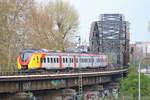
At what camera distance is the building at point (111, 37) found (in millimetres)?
150625

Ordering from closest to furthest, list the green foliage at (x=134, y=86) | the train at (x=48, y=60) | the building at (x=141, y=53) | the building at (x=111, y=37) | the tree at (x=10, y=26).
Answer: the green foliage at (x=134, y=86) → the train at (x=48, y=60) → the building at (x=141, y=53) → the tree at (x=10, y=26) → the building at (x=111, y=37)

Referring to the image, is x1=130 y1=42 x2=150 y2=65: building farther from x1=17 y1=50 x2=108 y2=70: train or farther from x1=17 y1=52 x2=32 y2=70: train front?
x1=17 y1=52 x2=32 y2=70: train front

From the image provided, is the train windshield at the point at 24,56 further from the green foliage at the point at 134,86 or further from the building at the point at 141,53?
the green foliage at the point at 134,86

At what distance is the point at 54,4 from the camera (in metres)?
124

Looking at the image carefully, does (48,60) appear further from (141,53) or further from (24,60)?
(141,53)

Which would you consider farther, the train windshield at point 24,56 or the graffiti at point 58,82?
the train windshield at point 24,56

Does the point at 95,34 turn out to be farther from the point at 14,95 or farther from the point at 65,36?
the point at 14,95

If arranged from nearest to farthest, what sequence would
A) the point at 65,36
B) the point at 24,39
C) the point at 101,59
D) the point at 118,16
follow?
the point at 24,39
the point at 101,59
the point at 65,36
the point at 118,16

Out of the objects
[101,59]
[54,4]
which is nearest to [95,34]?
[54,4]

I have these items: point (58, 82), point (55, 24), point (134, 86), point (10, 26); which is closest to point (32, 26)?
point (10, 26)

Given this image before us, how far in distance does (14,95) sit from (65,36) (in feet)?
186

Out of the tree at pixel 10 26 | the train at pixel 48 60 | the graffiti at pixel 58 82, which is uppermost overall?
the tree at pixel 10 26

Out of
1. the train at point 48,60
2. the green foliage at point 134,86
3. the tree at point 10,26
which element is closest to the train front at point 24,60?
the train at point 48,60

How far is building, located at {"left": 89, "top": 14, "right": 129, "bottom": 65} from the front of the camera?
151 metres
